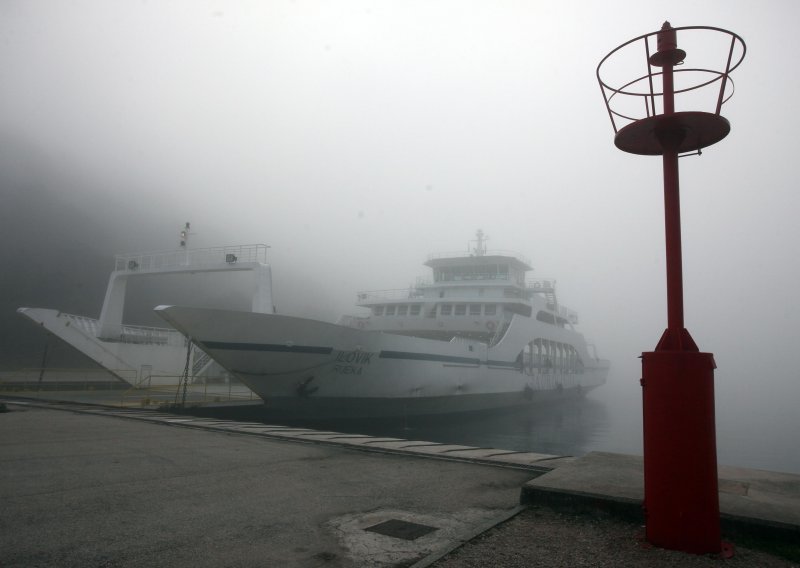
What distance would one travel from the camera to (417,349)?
1731 centimetres

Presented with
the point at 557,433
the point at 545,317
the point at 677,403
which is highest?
the point at 545,317

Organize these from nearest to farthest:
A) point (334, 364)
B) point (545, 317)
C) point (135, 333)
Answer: point (334, 364) < point (135, 333) < point (545, 317)

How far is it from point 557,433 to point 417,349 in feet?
22.6

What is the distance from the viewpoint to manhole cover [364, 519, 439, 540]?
3.40 metres

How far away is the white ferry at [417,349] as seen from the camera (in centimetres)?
1390

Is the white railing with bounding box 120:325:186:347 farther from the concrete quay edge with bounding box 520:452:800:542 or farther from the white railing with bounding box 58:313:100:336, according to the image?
the concrete quay edge with bounding box 520:452:800:542

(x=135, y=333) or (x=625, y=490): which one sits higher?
(x=135, y=333)

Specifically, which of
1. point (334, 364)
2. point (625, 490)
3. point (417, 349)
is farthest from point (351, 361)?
point (625, 490)

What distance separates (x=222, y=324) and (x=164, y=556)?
11.0m

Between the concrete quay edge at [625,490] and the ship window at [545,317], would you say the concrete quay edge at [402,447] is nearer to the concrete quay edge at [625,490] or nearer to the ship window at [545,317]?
the concrete quay edge at [625,490]

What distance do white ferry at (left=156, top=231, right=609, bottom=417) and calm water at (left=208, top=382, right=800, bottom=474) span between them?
1.72 ft

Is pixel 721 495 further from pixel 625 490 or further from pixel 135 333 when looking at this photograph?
pixel 135 333

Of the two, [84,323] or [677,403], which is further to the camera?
[84,323]

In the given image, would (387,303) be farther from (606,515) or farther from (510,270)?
(606,515)
